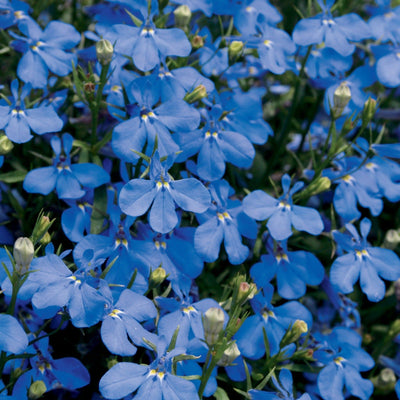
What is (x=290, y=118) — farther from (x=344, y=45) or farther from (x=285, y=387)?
(x=285, y=387)

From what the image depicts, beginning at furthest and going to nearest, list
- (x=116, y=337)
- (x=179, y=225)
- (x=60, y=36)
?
(x=60, y=36) < (x=179, y=225) < (x=116, y=337)

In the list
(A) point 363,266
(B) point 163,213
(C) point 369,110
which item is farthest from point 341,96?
(B) point 163,213

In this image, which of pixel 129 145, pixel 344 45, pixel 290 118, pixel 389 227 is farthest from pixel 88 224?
pixel 389 227

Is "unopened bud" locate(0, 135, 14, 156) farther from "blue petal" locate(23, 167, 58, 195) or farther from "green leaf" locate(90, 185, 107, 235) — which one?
"green leaf" locate(90, 185, 107, 235)

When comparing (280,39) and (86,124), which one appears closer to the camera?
(86,124)

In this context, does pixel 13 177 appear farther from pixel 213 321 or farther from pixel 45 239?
pixel 213 321

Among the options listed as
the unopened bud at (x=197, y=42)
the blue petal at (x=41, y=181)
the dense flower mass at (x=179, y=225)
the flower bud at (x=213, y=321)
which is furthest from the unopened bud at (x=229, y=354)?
the unopened bud at (x=197, y=42)

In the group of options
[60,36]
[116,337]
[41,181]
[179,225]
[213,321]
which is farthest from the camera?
[60,36]

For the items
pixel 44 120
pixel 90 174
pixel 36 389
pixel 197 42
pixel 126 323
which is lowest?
pixel 36 389
